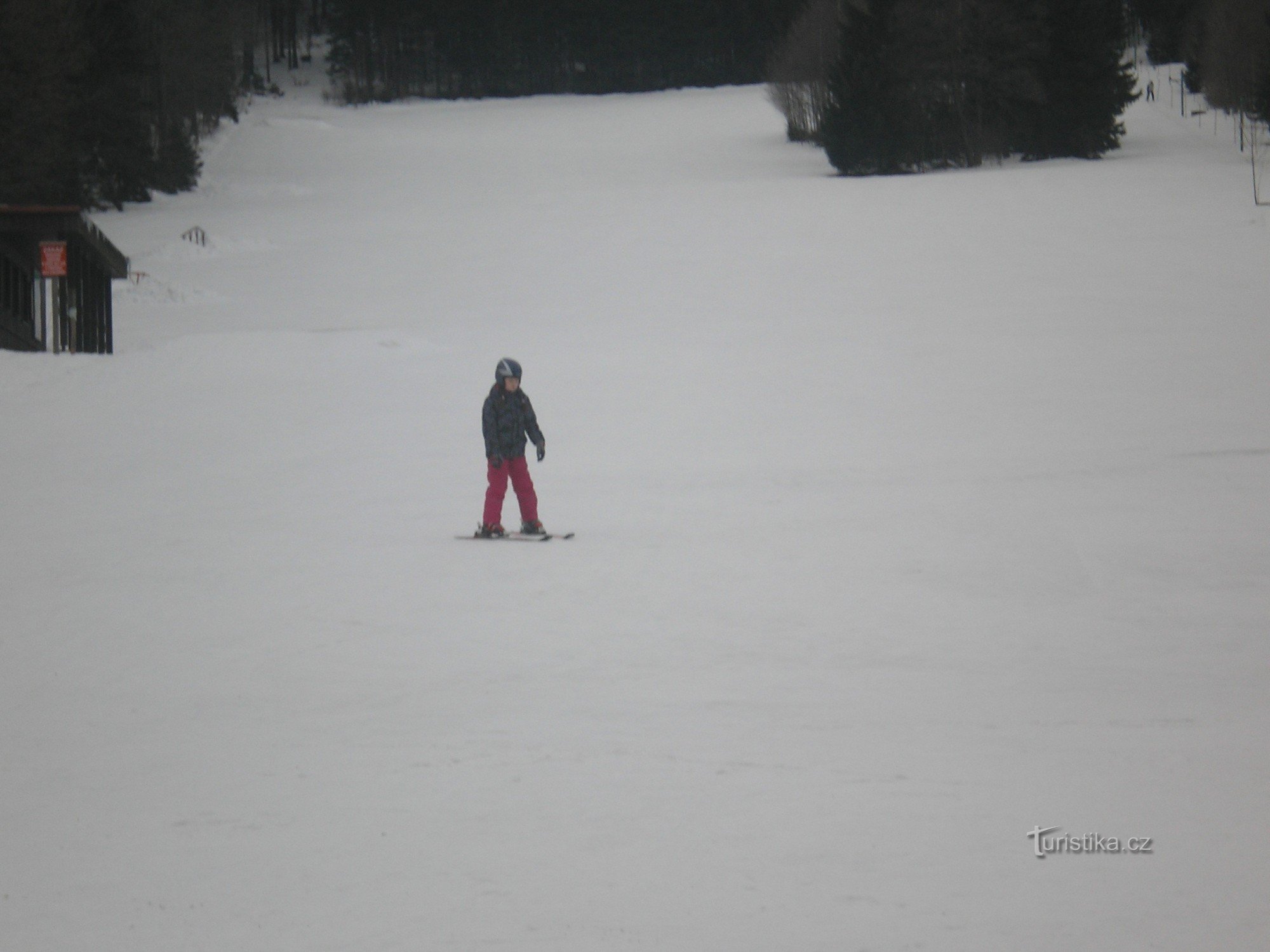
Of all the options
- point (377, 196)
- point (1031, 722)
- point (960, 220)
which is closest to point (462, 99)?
point (377, 196)

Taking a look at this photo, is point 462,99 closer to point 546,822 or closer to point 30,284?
A: point 30,284

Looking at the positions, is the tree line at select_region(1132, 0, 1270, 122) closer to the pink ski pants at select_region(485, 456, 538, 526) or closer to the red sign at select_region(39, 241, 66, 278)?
the red sign at select_region(39, 241, 66, 278)

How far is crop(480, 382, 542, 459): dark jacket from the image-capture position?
10.7 metres

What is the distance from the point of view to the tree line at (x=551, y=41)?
8644 cm

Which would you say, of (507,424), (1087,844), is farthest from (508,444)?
(1087,844)

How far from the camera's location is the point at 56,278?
1900cm

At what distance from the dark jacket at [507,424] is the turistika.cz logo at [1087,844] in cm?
611

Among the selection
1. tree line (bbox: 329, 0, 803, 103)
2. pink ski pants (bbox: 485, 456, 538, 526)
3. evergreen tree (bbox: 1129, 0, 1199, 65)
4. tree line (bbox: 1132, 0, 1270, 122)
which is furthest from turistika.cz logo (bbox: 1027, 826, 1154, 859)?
tree line (bbox: 329, 0, 803, 103)

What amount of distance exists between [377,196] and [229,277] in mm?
14961

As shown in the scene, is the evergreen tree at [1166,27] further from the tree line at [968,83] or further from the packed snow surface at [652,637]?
the packed snow surface at [652,637]

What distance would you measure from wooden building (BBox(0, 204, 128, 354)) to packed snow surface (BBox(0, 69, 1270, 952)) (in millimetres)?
788

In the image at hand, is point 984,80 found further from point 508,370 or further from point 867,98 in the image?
point 508,370

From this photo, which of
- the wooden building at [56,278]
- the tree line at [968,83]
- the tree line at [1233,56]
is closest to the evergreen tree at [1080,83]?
the tree line at [968,83]

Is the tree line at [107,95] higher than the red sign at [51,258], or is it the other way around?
the tree line at [107,95]
